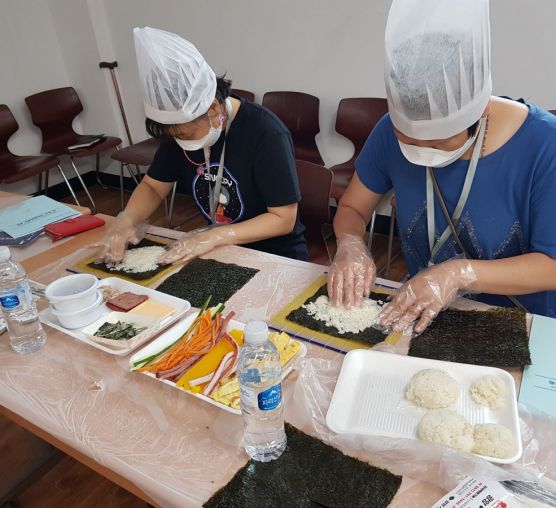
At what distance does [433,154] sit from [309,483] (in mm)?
773

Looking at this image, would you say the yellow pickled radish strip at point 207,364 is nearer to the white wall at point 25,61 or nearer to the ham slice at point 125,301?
the ham slice at point 125,301

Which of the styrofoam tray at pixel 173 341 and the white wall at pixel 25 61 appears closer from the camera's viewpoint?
the styrofoam tray at pixel 173 341

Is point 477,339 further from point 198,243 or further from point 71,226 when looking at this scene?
point 71,226

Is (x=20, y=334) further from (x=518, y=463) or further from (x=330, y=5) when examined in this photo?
(x=330, y=5)

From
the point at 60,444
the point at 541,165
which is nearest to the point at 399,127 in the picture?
the point at 541,165

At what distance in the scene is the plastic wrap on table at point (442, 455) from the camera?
2.51 ft

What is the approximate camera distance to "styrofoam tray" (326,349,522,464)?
34.9 inches

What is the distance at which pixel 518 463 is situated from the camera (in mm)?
795

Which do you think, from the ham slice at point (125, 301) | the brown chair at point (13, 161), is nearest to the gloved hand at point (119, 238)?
the ham slice at point (125, 301)

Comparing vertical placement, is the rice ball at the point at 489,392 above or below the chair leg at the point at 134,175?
above

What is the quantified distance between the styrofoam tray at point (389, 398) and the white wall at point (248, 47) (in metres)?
2.19

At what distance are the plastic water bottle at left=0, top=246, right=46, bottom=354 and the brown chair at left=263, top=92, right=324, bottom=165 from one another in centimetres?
233

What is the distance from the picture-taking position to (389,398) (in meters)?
0.96

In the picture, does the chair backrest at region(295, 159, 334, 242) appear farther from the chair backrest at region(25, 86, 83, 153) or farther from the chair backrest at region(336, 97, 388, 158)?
the chair backrest at region(25, 86, 83, 153)
